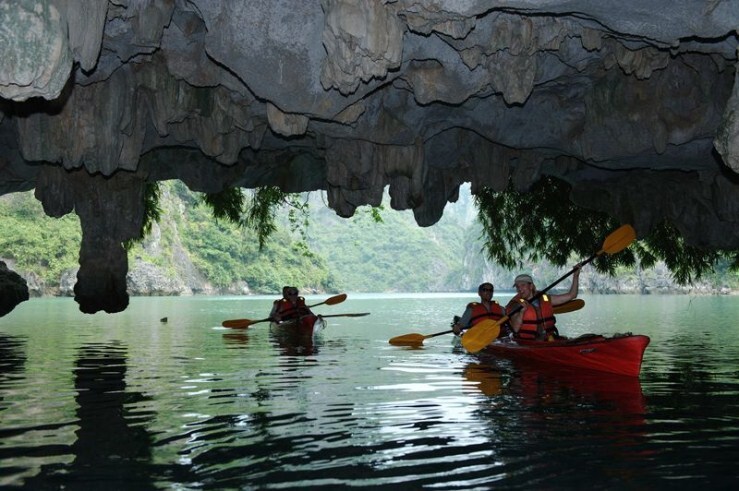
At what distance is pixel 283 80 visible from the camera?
9.71 m

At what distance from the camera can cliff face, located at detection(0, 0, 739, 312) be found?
312 inches

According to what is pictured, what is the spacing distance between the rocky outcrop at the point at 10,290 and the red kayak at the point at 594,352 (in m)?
20.8

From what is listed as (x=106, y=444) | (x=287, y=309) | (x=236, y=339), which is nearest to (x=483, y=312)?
(x=236, y=339)

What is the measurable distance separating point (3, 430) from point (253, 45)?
16.5 feet

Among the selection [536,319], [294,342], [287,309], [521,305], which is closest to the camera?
[536,319]

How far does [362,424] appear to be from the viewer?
9102 mm

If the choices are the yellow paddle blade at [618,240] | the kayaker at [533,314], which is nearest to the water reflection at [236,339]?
the kayaker at [533,314]

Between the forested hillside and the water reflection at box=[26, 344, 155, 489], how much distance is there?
12293 mm

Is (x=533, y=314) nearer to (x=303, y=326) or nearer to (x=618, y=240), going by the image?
(x=618, y=240)

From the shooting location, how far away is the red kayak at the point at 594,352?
12.9 m

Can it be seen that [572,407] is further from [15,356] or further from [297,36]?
[15,356]

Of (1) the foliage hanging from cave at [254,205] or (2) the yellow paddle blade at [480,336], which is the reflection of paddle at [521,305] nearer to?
(2) the yellow paddle blade at [480,336]

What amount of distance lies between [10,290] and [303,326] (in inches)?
453

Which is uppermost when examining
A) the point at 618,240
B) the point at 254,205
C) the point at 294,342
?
the point at 254,205
